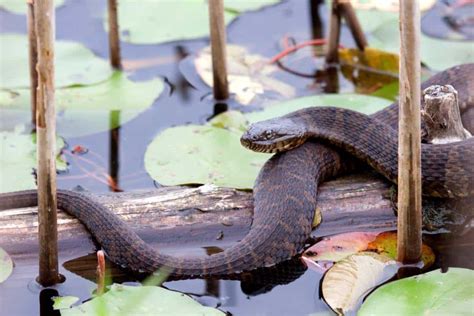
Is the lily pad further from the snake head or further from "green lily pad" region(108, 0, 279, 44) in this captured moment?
the snake head

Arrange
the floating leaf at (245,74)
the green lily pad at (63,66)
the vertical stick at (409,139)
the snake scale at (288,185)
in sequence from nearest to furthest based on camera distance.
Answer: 1. the vertical stick at (409,139)
2. the snake scale at (288,185)
3. the green lily pad at (63,66)
4. the floating leaf at (245,74)

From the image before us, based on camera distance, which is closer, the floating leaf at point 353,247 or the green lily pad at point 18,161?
the floating leaf at point 353,247

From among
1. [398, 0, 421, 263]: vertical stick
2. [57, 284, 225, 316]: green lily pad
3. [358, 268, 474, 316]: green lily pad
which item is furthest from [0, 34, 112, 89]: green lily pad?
[358, 268, 474, 316]: green lily pad

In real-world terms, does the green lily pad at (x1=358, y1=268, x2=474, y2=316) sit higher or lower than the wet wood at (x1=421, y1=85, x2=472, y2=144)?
lower

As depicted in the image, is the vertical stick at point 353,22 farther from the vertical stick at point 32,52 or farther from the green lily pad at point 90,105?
the vertical stick at point 32,52

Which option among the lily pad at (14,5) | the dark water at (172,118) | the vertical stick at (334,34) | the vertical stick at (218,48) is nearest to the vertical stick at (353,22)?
the vertical stick at (334,34)

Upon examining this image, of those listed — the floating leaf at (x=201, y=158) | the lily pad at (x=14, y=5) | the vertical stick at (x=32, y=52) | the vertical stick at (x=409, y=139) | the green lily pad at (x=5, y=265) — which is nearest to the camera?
the vertical stick at (x=409, y=139)

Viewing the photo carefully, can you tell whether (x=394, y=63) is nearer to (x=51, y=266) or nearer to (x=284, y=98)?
(x=284, y=98)
